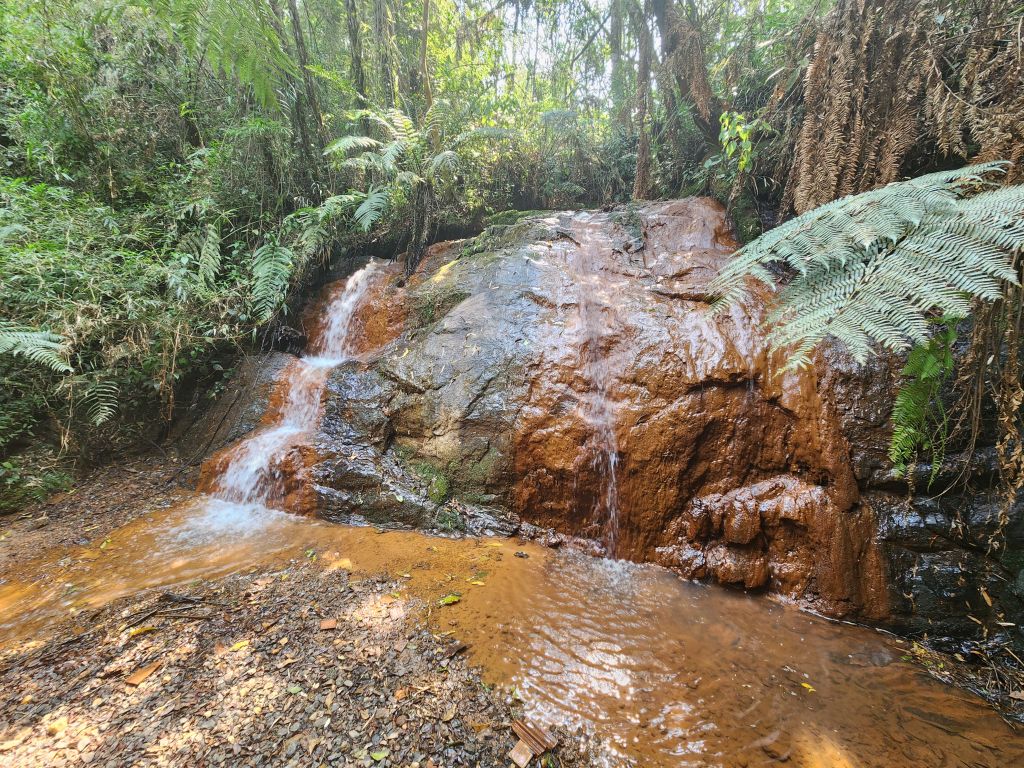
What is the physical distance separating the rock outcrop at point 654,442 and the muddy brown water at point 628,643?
0.31 metres

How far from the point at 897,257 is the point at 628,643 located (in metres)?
2.27

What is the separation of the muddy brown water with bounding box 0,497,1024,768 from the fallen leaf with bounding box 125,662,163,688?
31.3 inches

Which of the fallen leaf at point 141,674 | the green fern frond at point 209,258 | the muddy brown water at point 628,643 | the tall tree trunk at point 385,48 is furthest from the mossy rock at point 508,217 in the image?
the fallen leaf at point 141,674

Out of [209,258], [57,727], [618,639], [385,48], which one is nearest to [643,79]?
[385,48]

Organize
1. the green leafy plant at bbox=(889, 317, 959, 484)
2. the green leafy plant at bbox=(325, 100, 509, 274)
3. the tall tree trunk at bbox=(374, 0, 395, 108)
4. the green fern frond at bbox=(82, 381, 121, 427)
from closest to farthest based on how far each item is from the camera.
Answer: the green leafy plant at bbox=(889, 317, 959, 484) → the green fern frond at bbox=(82, 381, 121, 427) → the green leafy plant at bbox=(325, 100, 509, 274) → the tall tree trunk at bbox=(374, 0, 395, 108)

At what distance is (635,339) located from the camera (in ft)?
11.9

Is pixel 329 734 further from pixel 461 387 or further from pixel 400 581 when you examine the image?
pixel 461 387

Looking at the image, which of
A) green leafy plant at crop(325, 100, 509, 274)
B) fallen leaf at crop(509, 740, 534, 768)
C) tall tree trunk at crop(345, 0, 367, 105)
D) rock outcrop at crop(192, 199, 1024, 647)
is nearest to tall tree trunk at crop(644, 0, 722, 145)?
rock outcrop at crop(192, 199, 1024, 647)

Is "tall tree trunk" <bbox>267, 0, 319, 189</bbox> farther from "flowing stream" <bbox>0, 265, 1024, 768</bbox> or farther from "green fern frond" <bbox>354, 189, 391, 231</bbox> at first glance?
"flowing stream" <bbox>0, 265, 1024, 768</bbox>

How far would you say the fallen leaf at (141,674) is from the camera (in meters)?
1.83

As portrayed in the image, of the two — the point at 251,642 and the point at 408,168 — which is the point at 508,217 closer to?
the point at 408,168

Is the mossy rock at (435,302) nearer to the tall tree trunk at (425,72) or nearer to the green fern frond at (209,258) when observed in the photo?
the green fern frond at (209,258)

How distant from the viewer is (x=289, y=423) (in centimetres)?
444

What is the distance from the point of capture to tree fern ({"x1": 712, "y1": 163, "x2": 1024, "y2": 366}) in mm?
1495
